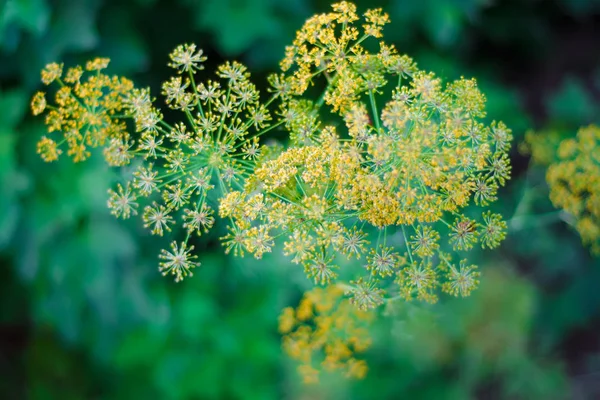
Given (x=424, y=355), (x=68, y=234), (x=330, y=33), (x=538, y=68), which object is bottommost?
(x=330, y=33)

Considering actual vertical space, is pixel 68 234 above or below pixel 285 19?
below

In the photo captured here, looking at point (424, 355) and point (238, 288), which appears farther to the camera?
point (424, 355)

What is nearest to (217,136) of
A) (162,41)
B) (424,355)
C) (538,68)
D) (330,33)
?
(330,33)

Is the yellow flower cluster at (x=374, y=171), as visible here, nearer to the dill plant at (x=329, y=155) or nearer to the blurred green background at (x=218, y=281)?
the dill plant at (x=329, y=155)

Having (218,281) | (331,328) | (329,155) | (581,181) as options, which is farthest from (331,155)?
(218,281)

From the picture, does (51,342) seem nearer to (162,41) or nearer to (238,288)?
(238,288)

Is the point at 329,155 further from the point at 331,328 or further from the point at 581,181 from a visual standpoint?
the point at 581,181
